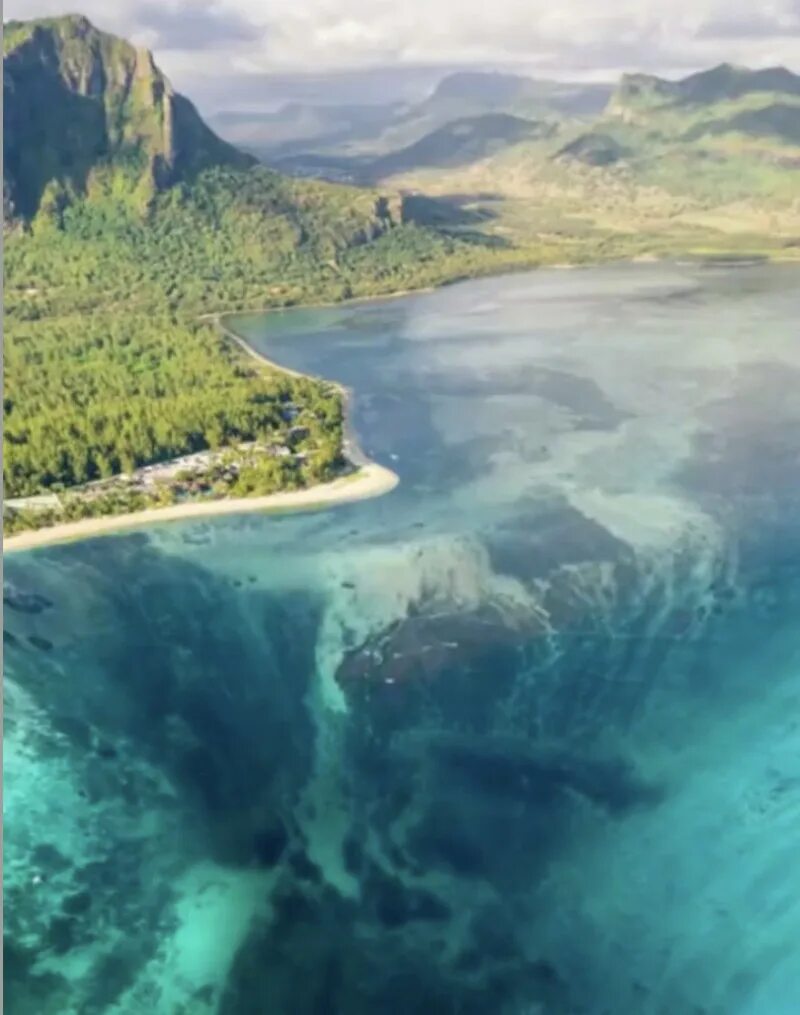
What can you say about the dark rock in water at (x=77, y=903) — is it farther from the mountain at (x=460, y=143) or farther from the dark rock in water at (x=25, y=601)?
the mountain at (x=460, y=143)

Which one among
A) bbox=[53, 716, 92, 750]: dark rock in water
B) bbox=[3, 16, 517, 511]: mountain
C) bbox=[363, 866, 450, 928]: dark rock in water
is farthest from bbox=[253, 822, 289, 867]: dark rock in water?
bbox=[3, 16, 517, 511]: mountain

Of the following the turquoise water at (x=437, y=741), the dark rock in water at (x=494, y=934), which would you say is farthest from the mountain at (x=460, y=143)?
the dark rock in water at (x=494, y=934)

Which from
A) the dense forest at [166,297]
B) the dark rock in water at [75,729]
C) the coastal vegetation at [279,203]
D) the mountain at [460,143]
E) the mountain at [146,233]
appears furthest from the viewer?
the mountain at [460,143]

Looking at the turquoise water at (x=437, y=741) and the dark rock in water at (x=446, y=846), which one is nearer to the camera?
the turquoise water at (x=437, y=741)

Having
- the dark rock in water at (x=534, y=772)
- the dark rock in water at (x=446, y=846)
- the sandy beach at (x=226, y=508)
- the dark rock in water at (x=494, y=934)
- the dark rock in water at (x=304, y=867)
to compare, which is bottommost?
the dark rock in water at (x=494, y=934)

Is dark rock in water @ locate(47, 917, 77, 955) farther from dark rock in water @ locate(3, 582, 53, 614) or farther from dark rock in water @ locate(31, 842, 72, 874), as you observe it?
dark rock in water @ locate(3, 582, 53, 614)

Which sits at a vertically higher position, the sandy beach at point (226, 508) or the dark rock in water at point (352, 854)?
the sandy beach at point (226, 508)
